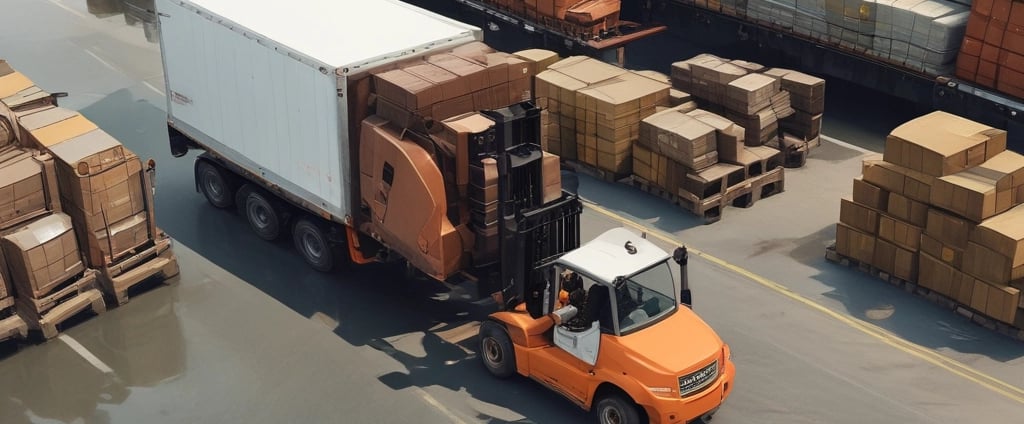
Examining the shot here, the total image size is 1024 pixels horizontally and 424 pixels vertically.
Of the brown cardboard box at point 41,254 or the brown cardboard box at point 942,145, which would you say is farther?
the brown cardboard box at point 942,145

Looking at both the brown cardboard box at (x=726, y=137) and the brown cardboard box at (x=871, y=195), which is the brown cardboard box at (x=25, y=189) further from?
the brown cardboard box at (x=871, y=195)

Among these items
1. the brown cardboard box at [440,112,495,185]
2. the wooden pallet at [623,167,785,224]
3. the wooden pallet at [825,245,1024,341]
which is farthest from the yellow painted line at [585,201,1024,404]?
the brown cardboard box at [440,112,495,185]

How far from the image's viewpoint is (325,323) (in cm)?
1482

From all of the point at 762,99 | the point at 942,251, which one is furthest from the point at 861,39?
the point at 942,251

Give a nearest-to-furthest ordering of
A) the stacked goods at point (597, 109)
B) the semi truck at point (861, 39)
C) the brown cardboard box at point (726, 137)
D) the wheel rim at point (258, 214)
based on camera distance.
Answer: the wheel rim at point (258, 214) → the brown cardboard box at point (726, 137) → the stacked goods at point (597, 109) → the semi truck at point (861, 39)

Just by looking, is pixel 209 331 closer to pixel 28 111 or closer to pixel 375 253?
pixel 375 253

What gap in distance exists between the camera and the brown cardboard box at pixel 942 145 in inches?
579

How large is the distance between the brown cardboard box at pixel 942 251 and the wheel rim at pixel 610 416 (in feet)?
17.7

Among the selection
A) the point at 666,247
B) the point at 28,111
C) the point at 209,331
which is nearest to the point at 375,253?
the point at 209,331

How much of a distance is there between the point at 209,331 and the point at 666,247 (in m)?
6.42

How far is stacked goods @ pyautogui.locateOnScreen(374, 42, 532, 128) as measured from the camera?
546 inches

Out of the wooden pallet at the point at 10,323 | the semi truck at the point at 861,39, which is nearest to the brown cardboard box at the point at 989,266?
the semi truck at the point at 861,39

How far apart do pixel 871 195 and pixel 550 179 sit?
15.7 ft

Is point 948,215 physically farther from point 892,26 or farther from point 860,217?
point 892,26
